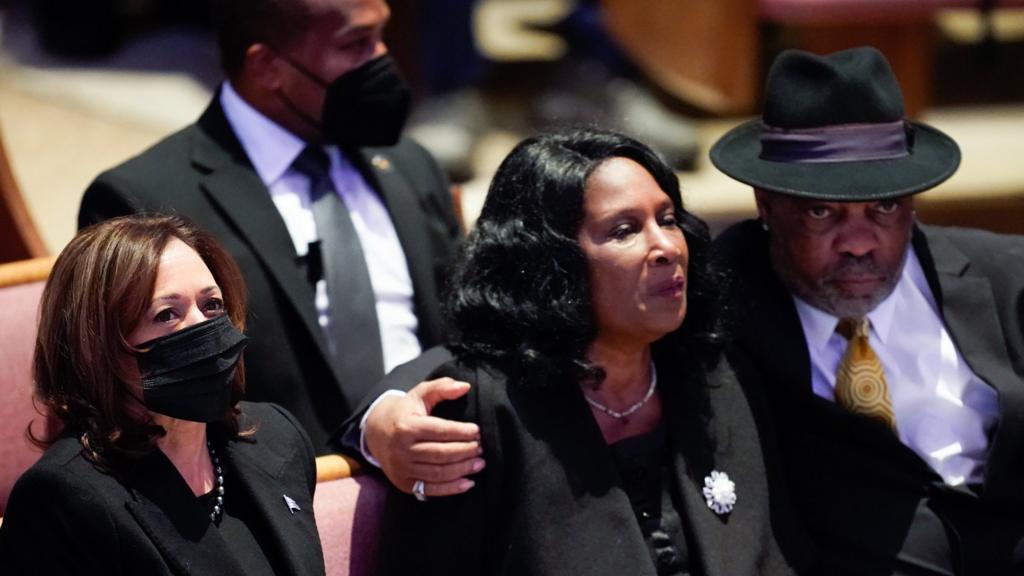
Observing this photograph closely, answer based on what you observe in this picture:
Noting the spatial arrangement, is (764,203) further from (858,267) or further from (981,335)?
(981,335)

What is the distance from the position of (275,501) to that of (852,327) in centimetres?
112

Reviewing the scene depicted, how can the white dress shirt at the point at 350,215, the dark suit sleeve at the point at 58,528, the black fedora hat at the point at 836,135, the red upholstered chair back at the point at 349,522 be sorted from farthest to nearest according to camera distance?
the white dress shirt at the point at 350,215, the black fedora hat at the point at 836,135, the red upholstered chair back at the point at 349,522, the dark suit sleeve at the point at 58,528

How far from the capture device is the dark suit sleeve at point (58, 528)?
2088 millimetres

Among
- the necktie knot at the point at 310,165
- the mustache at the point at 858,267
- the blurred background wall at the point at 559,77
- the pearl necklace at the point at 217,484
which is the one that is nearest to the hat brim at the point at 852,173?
the mustache at the point at 858,267

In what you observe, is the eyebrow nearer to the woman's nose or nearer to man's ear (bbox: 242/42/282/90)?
the woman's nose

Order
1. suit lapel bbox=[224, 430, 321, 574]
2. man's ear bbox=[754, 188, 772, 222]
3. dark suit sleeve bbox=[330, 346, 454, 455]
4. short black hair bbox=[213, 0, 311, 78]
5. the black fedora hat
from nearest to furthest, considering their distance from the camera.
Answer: suit lapel bbox=[224, 430, 321, 574]
dark suit sleeve bbox=[330, 346, 454, 455]
the black fedora hat
man's ear bbox=[754, 188, 772, 222]
short black hair bbox=[213, 0, 311, 78]

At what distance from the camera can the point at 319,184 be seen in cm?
329

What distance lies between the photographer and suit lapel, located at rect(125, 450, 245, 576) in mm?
2143

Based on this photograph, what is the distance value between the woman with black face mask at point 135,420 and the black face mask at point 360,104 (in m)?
1.05

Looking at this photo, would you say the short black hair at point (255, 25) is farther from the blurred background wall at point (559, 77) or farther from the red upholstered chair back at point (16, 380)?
the blurred background wall at point (559, 77)

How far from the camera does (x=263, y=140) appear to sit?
3.27 m

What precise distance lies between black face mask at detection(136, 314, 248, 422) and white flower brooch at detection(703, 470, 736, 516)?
0.82m

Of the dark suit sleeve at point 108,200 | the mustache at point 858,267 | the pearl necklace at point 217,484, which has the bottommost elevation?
the mustache at point 858,267

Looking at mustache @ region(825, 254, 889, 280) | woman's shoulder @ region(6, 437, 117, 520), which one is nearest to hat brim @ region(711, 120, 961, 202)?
mustache @ region(825, 254, 889, 280)
